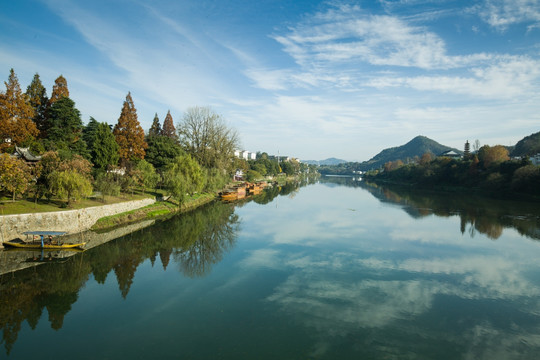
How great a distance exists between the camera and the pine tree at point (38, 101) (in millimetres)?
29047

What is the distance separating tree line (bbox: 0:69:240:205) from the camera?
18250 millimetres

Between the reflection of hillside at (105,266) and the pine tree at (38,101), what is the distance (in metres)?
17.2

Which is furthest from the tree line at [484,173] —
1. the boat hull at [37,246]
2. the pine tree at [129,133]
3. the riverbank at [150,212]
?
the boat hull at [37,246]

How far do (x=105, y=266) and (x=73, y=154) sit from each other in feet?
43.0

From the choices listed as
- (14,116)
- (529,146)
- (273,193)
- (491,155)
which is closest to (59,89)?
(14,116)

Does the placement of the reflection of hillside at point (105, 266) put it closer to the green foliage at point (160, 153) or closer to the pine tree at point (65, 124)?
the pine tree at point (65, 124)

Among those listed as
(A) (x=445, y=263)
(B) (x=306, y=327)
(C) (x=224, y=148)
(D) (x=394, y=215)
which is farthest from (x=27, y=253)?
(C) (x=224, y=148)

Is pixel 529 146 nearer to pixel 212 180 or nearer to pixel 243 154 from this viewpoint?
pixel 212 180

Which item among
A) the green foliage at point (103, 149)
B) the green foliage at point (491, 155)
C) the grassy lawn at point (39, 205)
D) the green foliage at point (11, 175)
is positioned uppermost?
the green foliage at point (491, 155)

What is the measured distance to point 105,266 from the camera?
14.0m

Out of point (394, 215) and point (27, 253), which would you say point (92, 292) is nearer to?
point (27, 253)

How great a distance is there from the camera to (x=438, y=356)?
792 centimetres

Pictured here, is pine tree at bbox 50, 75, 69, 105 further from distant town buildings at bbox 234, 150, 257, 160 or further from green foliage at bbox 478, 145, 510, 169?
green foliage at bbox 478, 145, 510, 169

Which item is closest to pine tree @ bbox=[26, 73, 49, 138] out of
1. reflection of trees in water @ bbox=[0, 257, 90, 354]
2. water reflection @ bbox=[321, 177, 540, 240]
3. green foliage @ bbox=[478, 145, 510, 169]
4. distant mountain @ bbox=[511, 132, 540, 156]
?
reflection of trees in water @ bbox=[0, 257, 90, 354]
